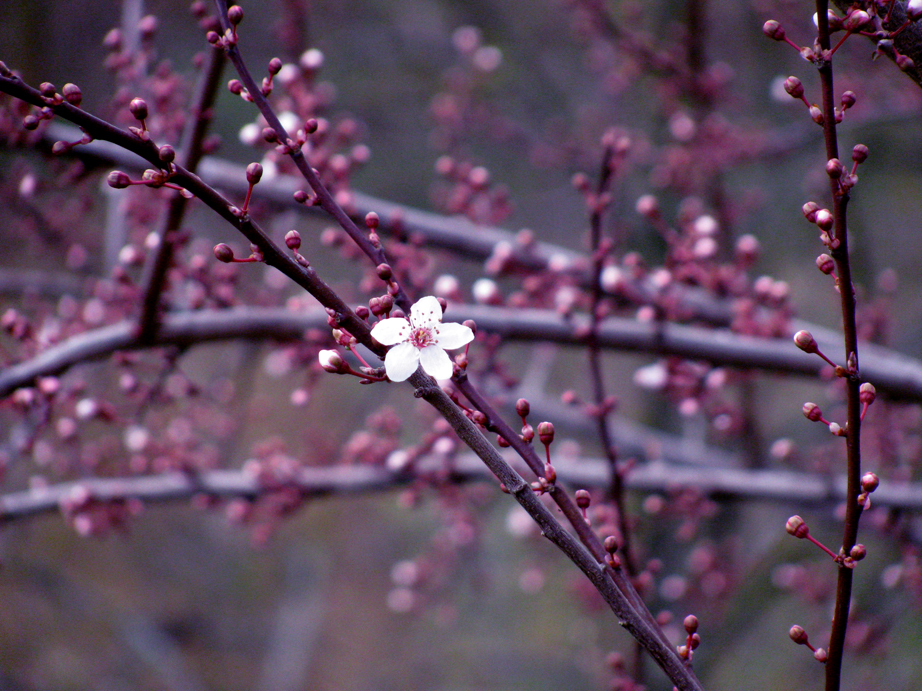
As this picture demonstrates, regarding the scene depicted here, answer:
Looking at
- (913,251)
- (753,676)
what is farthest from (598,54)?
(753,676)

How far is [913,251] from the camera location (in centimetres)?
365

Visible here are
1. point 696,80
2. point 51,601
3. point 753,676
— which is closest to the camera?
point 696,80

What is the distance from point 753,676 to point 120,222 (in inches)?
147

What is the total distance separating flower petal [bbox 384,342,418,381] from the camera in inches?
22.2

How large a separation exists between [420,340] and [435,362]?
3 centimetres

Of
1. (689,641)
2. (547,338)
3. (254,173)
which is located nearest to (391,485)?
(547,338)

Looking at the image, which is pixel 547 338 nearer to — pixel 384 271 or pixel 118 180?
pixel 384 271

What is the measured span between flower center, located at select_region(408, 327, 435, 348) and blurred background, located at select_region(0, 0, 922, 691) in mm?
2405

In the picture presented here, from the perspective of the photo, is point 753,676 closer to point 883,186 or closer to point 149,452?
point 883,186

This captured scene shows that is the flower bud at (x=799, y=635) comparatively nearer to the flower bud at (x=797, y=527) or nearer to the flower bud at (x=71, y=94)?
the flower bud at (x=797, y=527)

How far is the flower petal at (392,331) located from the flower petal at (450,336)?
0.06 meters

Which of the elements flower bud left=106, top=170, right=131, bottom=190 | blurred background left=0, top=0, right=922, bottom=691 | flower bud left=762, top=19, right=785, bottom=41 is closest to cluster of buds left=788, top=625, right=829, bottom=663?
flower bud left=762, top=19, right=785, bottom=41

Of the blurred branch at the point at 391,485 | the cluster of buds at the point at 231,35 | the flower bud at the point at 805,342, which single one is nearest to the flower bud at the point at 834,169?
the flower bud at the point at 805,342

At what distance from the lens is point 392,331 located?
0.60m
